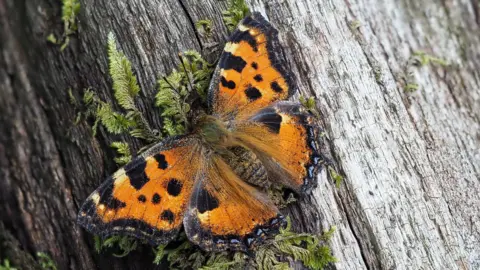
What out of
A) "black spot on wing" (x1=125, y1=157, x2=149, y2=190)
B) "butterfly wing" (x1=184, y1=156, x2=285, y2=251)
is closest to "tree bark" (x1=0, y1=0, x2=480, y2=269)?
"butterfly wing" (x1=184, y1=156, x2=285, y2=251)

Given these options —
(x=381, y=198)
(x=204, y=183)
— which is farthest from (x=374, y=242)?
A: (x=204, y=183)

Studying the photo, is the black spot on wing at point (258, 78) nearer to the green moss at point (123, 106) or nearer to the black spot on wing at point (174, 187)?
the green moss at point (123, 106)

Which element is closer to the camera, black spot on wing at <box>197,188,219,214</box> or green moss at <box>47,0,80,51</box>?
black spot on wing at <box>197,188,219,214</box>

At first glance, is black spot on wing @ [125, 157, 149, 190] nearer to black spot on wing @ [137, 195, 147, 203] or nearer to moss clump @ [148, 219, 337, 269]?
black spot on wing @ [137, 195, 147, 203]

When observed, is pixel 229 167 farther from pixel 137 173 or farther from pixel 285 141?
pixel 137 173

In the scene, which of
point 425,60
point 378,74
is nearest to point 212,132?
point 378,74

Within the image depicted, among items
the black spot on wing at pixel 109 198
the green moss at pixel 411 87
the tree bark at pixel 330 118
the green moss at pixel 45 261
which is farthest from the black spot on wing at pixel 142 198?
the green moss at pixel 411 87
